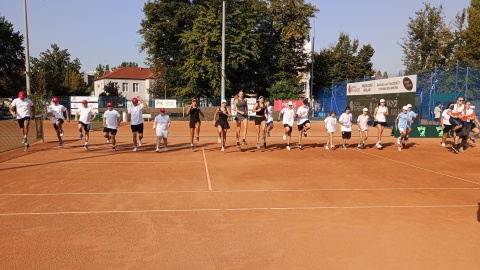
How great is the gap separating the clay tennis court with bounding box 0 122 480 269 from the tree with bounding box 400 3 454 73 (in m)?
34.1

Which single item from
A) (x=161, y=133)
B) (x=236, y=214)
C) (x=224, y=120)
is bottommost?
(x=236, y=214)

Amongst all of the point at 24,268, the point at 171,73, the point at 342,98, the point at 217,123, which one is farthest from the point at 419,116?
the point at 171,73

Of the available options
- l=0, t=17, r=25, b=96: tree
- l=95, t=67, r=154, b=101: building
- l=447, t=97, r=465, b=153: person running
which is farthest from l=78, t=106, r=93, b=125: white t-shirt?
l=95, t=67, r=154, b=101: building

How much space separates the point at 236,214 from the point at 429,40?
137 ft

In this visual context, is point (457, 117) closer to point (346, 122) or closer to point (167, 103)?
point (346, 122)

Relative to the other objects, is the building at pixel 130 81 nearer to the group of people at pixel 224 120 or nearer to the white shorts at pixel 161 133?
the group of people at pixel 224 120

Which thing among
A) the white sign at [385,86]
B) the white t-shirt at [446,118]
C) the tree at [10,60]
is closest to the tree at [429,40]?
the white sign at [385,86]

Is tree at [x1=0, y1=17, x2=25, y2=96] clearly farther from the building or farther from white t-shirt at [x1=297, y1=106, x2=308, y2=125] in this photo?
white t-shirt at [x1=297, y1=106, x2=308, y2=125]

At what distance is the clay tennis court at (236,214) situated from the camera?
4.51m

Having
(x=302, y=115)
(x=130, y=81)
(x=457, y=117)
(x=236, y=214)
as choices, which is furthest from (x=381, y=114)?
(x=130, y=81)

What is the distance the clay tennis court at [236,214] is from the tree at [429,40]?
34.1 m

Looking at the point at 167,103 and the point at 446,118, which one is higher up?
the point at 167,103

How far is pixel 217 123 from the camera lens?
14.3 metres

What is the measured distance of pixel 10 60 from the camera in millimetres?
56281
